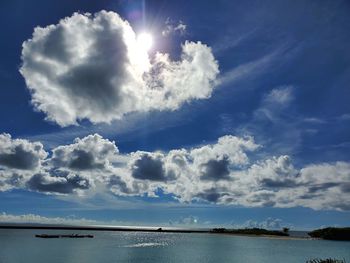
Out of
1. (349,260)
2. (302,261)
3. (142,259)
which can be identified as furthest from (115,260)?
(349,260)

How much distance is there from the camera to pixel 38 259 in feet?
355

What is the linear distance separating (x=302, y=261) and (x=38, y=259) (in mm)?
75718

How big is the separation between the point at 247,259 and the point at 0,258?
71691 millimetres

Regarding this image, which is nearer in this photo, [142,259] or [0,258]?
[0,258]

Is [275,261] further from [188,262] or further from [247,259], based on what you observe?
[188,262]

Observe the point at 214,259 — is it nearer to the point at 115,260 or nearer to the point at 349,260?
the point at 115,260

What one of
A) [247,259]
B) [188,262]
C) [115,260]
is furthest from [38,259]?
[247,259]

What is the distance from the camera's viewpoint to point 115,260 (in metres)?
110

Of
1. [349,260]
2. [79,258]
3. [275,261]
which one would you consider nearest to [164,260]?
[79,258]

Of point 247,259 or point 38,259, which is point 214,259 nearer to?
point 247,259

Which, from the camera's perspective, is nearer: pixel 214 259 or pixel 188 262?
pixel 188 262

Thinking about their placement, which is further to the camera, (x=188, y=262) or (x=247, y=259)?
(x=247, y=259)

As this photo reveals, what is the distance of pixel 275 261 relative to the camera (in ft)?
372

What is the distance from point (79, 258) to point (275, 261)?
57.5 meters
